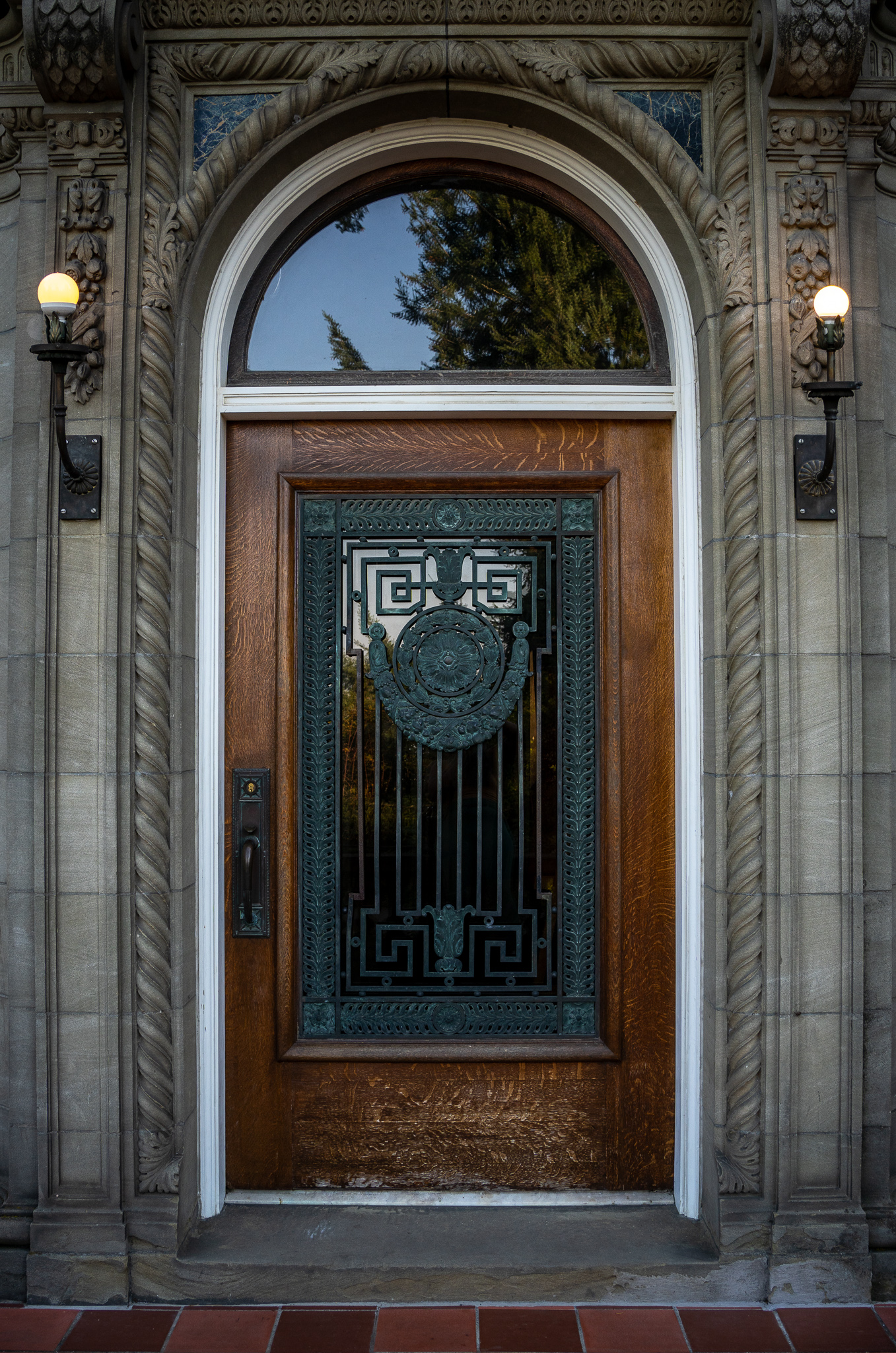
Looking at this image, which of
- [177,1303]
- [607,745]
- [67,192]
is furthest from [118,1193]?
[67,192]

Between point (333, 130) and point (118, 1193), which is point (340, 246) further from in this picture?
point (118, 1193)

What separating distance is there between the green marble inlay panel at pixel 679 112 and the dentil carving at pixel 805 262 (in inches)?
13.1

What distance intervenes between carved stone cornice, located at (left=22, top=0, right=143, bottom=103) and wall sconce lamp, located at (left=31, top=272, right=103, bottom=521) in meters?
0.54

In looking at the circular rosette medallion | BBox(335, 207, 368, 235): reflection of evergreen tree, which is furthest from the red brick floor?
BBox(335, 207, 368, 235): reflection of evergreen tree

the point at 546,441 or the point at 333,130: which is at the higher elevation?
the point at 333,130

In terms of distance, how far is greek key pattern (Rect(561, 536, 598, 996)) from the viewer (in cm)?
290

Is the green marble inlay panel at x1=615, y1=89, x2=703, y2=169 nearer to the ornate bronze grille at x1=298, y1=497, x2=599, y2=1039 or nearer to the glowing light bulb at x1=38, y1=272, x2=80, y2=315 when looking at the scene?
the ornate bronze grille at x1=298, y1=497, x2=599, y2=1039

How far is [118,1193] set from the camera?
2.58 metres

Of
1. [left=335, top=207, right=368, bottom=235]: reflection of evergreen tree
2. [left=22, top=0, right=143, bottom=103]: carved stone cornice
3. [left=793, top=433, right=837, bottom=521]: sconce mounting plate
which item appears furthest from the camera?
[left=335, top=207, right=368, bottom=235]: reflection of evergreen tree

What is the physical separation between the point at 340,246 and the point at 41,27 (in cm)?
99

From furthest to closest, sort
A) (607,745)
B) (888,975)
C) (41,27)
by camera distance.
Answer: (607,745) < (888,975) < (41,27)

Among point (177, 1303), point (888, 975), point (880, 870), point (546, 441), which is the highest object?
point (546, 441)

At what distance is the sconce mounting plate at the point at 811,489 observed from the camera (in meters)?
2.59

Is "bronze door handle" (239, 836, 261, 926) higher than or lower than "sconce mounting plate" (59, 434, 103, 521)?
lower
